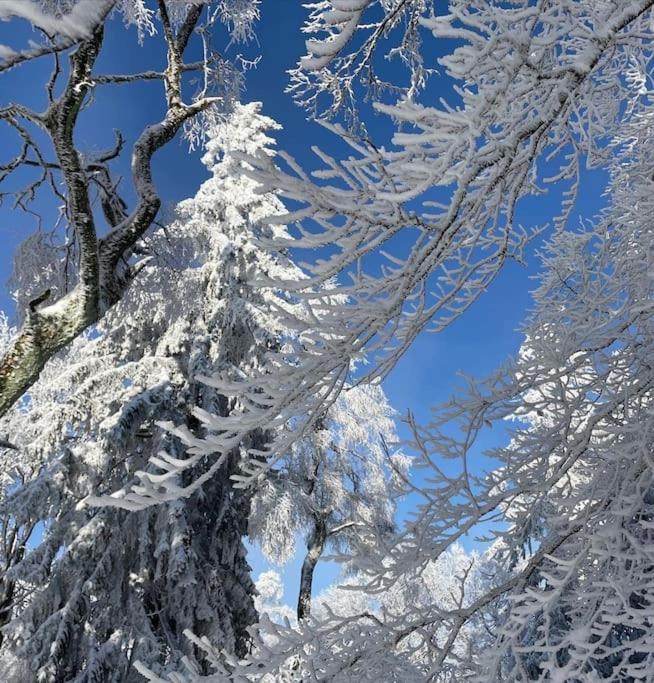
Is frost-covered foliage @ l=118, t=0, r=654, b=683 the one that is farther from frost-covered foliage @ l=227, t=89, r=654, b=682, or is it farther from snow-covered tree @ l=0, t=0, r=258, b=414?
snow-covered tree @ l=0, t=0, r=258, b=414

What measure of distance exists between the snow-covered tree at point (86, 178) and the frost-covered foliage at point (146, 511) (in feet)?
3.27

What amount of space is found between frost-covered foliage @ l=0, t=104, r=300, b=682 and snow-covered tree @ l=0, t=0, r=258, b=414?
998 mm

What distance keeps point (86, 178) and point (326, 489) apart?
28.8 feet

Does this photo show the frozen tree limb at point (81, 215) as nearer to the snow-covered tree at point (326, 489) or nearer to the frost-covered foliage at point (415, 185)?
the frost-covered foliage at point (415, 185)

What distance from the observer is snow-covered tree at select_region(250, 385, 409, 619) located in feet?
34.2

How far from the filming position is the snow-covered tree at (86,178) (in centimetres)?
459

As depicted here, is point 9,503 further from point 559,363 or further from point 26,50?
point 26,50

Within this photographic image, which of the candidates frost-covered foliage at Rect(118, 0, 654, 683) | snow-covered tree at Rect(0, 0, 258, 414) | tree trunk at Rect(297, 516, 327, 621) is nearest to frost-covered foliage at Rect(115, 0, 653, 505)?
frost-covered foliage at Rect(118, 0, 654, 683)

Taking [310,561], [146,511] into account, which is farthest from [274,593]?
[146,511]

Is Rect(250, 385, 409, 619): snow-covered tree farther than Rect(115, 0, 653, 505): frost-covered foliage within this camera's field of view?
Yes

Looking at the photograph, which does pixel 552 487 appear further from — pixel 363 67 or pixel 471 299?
pixel 363 67

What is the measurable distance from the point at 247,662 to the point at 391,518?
38.5 ft

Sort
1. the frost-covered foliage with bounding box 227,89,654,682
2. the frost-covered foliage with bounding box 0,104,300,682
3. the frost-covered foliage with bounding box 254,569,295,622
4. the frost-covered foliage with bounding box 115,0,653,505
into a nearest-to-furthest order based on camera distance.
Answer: the frost-covered foliage with bounding box 115,0,653,505, the frost-covered foliage with bounding box 227,89,654,682, the frost-covered foliage with bounding box 0,104,300,682, the frost-covered foliage with bounding box 254,569,295,622

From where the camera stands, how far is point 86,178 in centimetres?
485
